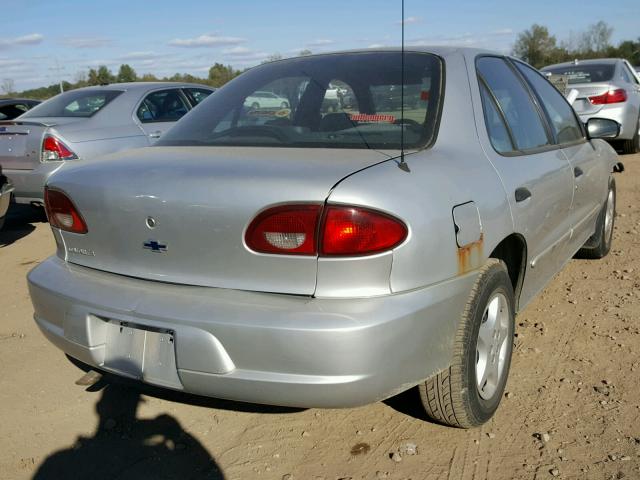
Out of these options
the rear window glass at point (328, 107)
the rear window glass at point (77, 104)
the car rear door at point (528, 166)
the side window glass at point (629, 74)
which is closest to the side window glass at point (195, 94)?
the rear window glass at point (77, 104)

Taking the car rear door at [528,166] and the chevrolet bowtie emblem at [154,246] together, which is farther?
the car rear door at [528,166]

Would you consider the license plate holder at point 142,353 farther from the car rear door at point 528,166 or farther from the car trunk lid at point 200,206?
the car rear door at point 528,166

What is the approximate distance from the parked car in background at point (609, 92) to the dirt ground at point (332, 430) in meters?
6.46

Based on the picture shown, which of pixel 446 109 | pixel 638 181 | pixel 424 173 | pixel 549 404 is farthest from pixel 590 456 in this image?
pixel 638 181

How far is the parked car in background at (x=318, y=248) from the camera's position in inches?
78.5

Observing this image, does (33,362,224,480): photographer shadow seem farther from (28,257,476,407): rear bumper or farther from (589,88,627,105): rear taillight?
(589,88,627,105): rear taillight

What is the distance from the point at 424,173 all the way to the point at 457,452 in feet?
3.66

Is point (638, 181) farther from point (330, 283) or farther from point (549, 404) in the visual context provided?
point (330, 283)

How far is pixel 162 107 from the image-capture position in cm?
739

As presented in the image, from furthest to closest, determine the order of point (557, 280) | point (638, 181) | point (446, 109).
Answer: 1. point (638, 181)
2. point (557, 280)
3. point (446, 109)

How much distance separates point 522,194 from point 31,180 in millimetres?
5144

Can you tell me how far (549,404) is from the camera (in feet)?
9.12

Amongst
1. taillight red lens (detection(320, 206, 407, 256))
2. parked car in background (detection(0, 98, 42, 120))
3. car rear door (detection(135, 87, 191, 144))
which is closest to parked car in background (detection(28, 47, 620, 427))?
taillight red lens (detection(320, 206, 407, 256))

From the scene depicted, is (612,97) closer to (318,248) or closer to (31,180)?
(31,180)
